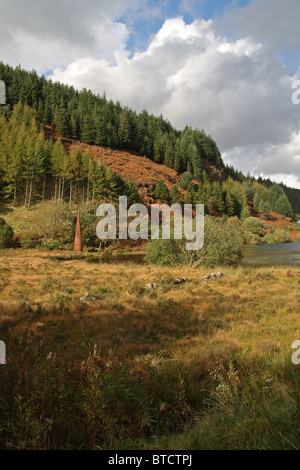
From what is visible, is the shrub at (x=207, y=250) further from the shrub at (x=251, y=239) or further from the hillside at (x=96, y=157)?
the shrub at (x=251, y=239)

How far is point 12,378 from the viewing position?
3.54 m

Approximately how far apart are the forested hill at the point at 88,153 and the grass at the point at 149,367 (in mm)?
49505

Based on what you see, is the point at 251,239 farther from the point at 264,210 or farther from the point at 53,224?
the point at 53,224

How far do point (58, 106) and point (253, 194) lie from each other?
9211 centimetres

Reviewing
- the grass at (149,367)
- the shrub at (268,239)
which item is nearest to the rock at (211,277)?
the grass at (149,367)

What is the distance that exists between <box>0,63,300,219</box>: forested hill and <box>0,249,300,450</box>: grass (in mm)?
49505

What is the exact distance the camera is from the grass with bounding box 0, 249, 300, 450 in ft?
9.69

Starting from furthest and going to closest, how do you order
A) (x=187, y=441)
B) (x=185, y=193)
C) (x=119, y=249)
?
(x=185, y=193)
(x=119, y=249)
(x=187, y=441)

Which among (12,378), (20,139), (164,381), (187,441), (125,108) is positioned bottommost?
(164,381)

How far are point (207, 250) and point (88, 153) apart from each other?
53.4 meters

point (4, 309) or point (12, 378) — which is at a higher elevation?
point (12, 378)

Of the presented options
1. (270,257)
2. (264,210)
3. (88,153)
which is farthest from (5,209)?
(264,210)

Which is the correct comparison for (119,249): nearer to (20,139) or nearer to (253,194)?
(20,139)
